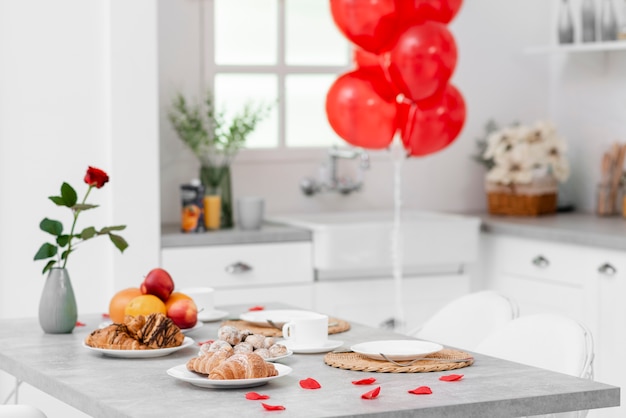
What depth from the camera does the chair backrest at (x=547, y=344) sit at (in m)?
2.36

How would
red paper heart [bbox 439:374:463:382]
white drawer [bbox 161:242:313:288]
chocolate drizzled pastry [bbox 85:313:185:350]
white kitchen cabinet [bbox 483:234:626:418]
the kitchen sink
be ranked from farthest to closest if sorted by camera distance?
the kitchen sink → white drawer [bbox 161:242:313:288] → white kitchen cabinet [bbox 483:234:626:418] → chocolate drizzled pastry [bbox 85:313:185:350] → red paper heart [bbox 439:374:463:382]

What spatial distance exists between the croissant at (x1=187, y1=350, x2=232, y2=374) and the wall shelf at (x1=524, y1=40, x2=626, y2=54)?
112 inches

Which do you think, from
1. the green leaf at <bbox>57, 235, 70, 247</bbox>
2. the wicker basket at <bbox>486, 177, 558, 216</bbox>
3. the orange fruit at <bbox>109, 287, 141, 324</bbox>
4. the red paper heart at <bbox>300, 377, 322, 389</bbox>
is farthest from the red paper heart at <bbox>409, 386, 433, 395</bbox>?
the wicker basket at <bbox>486, 177, 558, 216</bbox>

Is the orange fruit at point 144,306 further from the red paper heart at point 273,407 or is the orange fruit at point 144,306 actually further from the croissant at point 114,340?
the red paper heart at point 273,407

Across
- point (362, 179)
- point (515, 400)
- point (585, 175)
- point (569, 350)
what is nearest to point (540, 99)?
point (585, 175)

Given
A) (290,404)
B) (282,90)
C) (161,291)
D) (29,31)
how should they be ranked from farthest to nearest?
(282,90)
(29,31)
(161,291)
(290,404)

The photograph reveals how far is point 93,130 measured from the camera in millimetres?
3953

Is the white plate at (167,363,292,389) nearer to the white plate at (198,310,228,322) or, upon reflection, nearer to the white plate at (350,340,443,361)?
the white plate at (350,340,443,361)

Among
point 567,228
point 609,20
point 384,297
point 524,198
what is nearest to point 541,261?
point 567,228

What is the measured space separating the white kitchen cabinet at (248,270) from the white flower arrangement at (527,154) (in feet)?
3.23

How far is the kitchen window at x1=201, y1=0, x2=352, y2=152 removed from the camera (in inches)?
179

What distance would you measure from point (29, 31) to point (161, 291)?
1667 millimetres

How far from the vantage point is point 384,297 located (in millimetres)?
4289

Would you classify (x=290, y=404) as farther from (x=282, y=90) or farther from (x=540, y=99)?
(x=540, y=99)
